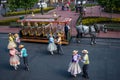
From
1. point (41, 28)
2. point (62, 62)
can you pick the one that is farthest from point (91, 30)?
point (62, 62)

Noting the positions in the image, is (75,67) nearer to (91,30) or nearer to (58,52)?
(58,52)

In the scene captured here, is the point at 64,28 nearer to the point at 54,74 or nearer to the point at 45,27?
the point at 45,27

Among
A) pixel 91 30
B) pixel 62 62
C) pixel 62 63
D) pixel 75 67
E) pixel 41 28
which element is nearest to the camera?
pixel 75 67

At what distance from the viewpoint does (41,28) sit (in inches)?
890

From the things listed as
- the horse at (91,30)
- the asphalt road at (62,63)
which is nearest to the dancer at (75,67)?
the asphalt road at (62,63)

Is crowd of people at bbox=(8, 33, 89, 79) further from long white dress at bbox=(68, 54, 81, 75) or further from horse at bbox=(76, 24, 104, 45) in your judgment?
horse at bbox=(76, 24, 104, 45)

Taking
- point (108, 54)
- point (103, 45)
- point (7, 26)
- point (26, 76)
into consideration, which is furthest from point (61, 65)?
point (7, 26)

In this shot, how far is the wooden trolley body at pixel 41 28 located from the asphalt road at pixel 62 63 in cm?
76

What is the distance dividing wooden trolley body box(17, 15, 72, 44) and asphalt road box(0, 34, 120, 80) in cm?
76

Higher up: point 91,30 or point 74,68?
point 91,30

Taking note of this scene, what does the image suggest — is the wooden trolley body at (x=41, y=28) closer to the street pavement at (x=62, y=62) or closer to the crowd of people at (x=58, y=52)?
the street pavement at (x=62, y=62)

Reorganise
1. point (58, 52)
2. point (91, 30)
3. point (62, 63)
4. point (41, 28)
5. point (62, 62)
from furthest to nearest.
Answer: point (41, 28) < point (91, 30) < point (58, 52) < point (62, 62) < point (62, 63)

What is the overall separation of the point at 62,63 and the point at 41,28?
6.28m

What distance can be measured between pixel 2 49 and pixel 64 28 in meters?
6.15
